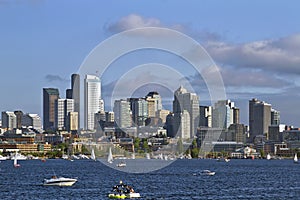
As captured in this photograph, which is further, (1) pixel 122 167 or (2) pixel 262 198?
(1) pixel 122 167

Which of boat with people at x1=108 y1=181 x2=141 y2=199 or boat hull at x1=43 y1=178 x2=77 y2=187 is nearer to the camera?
boat with people at x1=108 y1=181 x2=141 y2=199

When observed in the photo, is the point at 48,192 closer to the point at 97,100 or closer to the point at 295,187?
the point at 295,187

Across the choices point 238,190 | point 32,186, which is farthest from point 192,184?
point 32,186

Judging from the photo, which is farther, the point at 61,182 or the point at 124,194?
the point at 61,182

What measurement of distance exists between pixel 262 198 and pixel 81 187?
27683 millimetres

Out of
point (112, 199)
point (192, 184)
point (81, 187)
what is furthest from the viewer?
point (192, 184)

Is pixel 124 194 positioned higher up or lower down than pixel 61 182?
higher up

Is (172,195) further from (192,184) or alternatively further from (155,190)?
(192,184)

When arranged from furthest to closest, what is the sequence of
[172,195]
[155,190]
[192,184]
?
1. [192,184]
2. [155,190]
3. [172,195]

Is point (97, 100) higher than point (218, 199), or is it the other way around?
point (97, 100)

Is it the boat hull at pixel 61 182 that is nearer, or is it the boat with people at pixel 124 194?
the boat with people at pixel 124 194

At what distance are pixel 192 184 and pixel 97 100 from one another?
86.3 meters

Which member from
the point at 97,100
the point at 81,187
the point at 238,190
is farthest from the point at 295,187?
the point at 97,100

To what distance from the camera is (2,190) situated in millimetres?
101750
